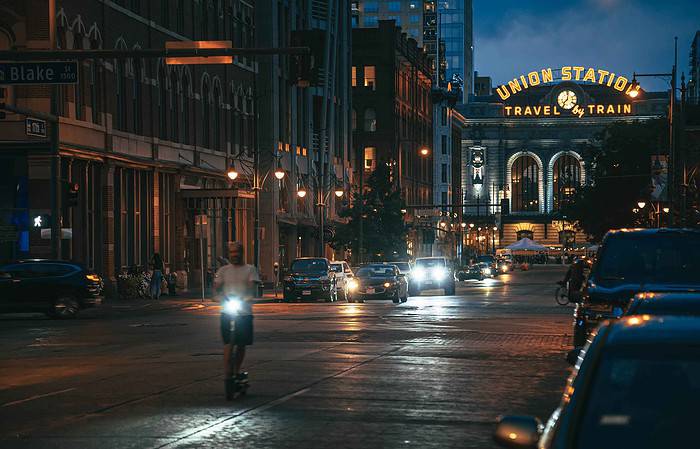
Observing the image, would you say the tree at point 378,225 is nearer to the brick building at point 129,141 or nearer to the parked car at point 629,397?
the brick building at point 129,141

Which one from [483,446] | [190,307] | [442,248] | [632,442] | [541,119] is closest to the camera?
[632,442]

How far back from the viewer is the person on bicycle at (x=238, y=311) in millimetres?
15266

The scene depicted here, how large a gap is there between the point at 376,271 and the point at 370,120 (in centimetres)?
6474

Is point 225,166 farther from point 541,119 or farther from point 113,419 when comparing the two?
point 541,119

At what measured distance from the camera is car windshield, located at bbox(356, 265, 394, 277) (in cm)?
4756

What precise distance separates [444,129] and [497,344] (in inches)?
4831

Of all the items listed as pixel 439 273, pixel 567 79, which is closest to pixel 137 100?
pixel 439 273

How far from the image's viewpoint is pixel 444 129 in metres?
146

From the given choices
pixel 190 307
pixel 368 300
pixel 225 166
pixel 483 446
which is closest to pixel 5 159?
pixel 190 307

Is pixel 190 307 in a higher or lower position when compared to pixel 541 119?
lower

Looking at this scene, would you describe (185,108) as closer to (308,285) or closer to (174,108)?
(174,108)

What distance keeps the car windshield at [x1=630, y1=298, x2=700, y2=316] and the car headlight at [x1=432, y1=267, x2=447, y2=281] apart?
5016 centimetres

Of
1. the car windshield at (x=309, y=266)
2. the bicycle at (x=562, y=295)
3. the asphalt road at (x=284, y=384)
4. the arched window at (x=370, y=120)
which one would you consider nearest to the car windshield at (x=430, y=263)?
the bicycle at (x=562, y=295)

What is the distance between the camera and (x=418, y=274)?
2338 inches
